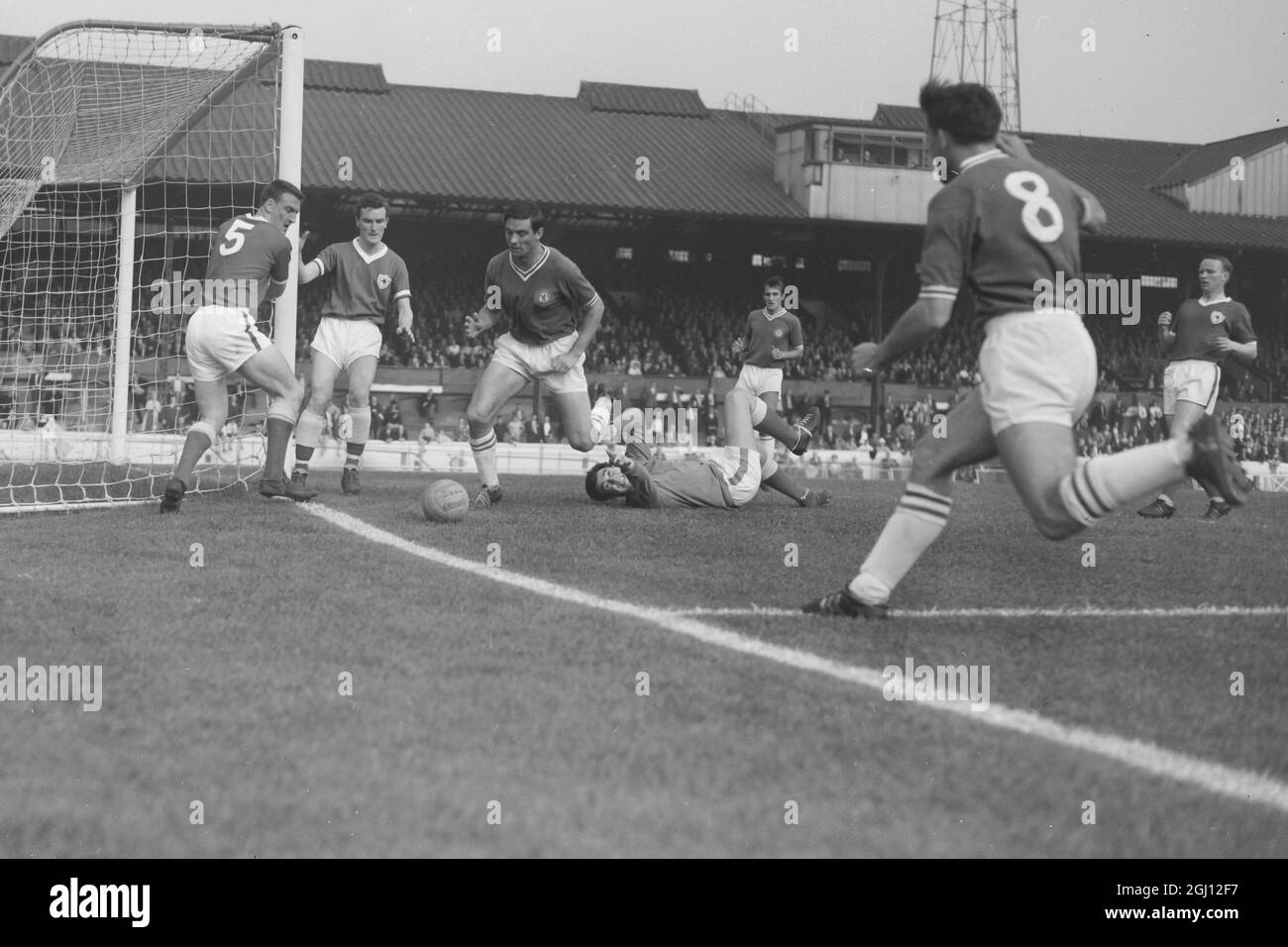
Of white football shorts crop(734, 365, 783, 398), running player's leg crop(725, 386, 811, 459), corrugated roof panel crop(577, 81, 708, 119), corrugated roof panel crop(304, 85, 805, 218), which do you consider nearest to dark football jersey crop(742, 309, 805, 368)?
white football shorts crop(734, 365, 783, 398)

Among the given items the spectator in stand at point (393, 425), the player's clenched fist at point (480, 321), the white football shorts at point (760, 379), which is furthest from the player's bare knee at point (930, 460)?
the spectator in stand at point (393, 425)

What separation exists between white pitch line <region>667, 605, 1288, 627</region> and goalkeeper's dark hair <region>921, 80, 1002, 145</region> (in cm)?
186

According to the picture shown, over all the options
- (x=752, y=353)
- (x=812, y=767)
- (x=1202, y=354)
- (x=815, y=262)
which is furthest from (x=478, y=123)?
(x=812, y=767)

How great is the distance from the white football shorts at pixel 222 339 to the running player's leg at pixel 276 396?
0.08 meters

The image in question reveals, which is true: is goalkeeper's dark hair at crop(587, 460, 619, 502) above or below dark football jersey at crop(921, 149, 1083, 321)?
below

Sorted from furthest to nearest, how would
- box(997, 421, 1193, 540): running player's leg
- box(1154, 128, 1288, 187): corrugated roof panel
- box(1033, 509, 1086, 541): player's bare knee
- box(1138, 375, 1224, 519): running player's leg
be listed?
box(1154, 128, 1288, 187): corrugated roof panel → box(1138, 375, 1224, 519): running player's leg → box(1033, 509, 1086, 541): player's bare knee → box(997, 421, 1193, 540): running player's leg

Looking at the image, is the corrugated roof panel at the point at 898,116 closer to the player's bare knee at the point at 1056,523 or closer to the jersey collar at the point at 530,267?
the jersey collar at the point at 530,267

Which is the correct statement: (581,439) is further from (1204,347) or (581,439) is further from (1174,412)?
(1204,347)

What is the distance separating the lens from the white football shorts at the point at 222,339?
30.7 ft

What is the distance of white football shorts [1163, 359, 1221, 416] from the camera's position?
12.6m

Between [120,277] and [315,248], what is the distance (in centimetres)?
1821

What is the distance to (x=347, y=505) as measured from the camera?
9.91 metres

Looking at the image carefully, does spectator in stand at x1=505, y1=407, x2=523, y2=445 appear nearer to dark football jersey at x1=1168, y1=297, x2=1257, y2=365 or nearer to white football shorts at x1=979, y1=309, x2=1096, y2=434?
dark football jersey at x1=1168, y1=297, x2=1257, y2=365
